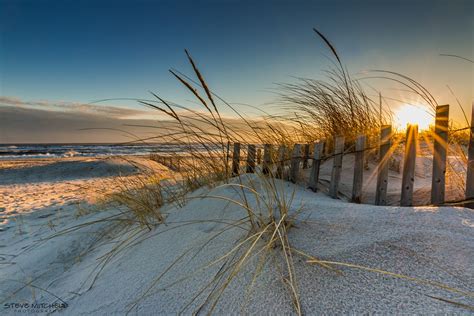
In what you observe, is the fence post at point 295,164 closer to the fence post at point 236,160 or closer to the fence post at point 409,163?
the fence post at point 236,160

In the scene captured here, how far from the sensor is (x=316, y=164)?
2.78 meters

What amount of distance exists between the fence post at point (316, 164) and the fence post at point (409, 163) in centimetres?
69

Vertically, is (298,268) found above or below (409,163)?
below

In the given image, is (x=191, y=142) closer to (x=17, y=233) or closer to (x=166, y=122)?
(x=166, y=122)

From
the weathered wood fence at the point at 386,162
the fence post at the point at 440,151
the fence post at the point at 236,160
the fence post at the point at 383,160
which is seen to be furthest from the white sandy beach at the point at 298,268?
the fence post at the point at 383,160

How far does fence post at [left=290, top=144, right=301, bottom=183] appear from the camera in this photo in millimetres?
2875

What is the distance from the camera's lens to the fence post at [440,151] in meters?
2.12

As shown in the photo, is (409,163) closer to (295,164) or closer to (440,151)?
(440,151)

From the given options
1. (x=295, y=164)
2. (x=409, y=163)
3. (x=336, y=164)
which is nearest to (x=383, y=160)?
(x=409, y=163)

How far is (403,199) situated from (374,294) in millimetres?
1685

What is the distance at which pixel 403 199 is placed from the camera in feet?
8.04

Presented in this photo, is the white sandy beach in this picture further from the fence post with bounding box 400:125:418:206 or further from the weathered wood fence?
the fence post with bounding box 400:125:418:206

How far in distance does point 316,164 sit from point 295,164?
0.24m

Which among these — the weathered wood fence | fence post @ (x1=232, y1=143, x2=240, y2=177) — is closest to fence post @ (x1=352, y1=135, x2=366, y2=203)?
the weathered wood fence
